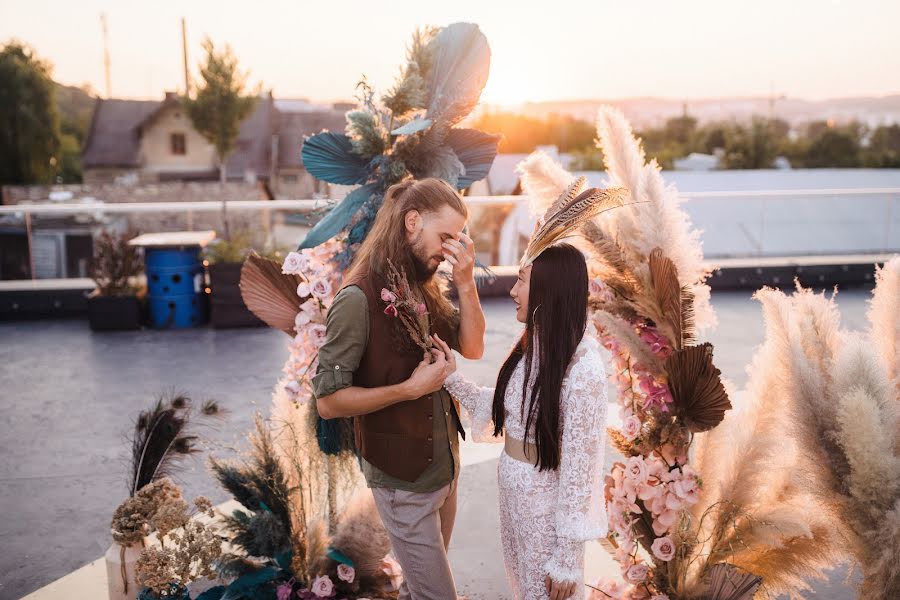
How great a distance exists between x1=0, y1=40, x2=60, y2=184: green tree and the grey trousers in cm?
4733

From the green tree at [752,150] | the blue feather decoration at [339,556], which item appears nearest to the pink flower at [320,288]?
the blue feather decoration at [339,556]

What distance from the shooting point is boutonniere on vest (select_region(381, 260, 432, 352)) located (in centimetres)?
204

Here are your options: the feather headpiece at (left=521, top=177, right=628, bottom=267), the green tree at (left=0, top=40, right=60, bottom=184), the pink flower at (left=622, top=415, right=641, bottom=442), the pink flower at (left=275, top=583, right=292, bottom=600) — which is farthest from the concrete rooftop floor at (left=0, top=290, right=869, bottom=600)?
the green tree at (left=0, top=40, right=60, bottom=184)

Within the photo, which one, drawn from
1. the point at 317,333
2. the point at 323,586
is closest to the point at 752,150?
the point at 317,333

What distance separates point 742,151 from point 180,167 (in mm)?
34557

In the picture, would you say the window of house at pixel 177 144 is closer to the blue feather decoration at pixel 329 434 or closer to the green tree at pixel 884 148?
the green tree at pixel 884 148

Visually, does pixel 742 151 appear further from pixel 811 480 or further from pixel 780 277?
pixel 811 480

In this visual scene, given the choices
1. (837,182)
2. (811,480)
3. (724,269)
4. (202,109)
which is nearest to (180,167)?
(202,109)

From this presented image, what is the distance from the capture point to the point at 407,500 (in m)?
2.14

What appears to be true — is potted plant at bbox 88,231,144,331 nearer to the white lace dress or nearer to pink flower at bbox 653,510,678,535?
the white lace dress

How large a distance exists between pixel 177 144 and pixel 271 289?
44.4m

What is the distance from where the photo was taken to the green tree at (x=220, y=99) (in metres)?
19.0

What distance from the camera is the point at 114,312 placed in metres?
7.26

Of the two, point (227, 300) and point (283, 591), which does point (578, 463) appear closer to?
point (283, 591)
